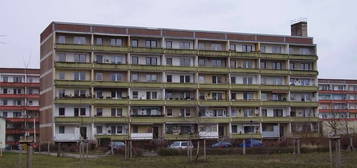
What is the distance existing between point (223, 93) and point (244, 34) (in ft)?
35.6

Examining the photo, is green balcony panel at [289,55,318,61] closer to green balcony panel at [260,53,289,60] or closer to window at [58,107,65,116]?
green balcony panel at [260,53,289,60]

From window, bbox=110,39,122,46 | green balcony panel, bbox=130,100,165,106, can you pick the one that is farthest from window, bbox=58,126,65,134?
window, bbox=110,39,122,46

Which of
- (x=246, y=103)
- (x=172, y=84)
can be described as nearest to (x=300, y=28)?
(x=246, y=103)

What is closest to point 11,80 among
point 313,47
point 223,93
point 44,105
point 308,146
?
point 44,105

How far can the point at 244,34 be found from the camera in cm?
9706

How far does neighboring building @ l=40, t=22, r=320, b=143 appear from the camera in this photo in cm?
8638

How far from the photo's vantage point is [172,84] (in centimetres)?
9119

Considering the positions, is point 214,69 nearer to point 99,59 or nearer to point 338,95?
point 99,59

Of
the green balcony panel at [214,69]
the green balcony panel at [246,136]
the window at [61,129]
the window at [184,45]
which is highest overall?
the window at [184,45]

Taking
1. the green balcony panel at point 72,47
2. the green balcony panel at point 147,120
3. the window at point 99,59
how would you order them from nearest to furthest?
the green balcony panel at point 72,47
the green balcony panel at point 147,120
the window at point 99,59

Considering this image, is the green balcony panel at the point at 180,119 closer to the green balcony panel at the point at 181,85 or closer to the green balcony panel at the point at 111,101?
the green balcony panel at the point at 181,85

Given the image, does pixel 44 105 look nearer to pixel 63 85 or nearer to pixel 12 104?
pixel 63 85

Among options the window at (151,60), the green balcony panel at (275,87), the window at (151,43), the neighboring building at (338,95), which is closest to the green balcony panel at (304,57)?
the green balcony panel at (275,87)

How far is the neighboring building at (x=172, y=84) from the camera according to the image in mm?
86375
